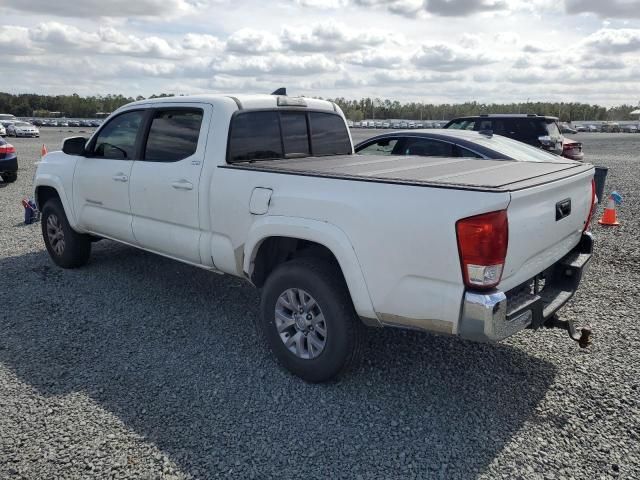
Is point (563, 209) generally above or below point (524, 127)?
below

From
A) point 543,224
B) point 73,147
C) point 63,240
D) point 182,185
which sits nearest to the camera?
point 543,224

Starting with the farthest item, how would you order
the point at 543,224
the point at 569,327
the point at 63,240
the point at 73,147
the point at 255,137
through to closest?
the point at 63,240 → the point at 73,147 → the point at 255,137 → the point at 569,327 → the point at 543,224

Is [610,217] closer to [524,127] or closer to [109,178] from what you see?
[524,127]

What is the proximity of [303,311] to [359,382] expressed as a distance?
2.12 ft

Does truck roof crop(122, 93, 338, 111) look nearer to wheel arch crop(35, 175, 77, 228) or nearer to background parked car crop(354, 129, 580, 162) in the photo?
wheel arch crop(35, 175, 77, 228)

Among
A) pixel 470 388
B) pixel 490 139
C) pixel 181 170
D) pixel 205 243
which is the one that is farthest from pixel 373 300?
pixel 490 139

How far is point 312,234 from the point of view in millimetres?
3402

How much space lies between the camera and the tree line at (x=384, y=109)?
109750 mm

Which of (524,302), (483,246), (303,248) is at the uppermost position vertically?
(483,246)

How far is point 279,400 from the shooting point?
11.5 feet

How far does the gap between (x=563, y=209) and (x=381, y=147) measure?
5396 millimetres

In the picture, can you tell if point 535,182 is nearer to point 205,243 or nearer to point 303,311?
point 303,311

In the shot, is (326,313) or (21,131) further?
(21,131)

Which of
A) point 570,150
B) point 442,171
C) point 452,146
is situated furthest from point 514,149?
point 570,150
